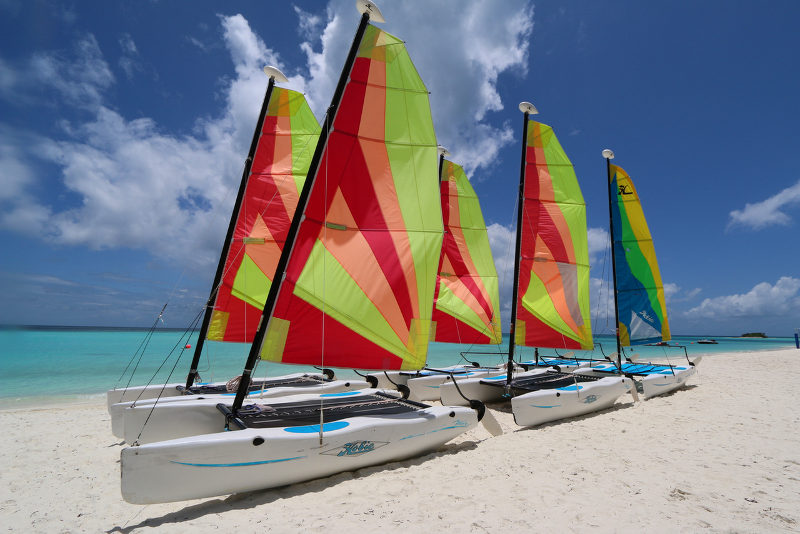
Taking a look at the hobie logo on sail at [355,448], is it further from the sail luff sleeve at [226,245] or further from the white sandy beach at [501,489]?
the sail luff sleeve at [226,245]

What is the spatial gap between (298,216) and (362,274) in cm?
117

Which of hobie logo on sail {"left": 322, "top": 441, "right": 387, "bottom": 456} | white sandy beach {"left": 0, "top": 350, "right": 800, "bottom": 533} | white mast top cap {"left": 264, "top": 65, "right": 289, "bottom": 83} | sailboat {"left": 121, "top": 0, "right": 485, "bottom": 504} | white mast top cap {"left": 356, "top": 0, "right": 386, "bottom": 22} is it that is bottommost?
white sandy beach {"left": 0, "top": 350, "right": 800, "bottom": 533}

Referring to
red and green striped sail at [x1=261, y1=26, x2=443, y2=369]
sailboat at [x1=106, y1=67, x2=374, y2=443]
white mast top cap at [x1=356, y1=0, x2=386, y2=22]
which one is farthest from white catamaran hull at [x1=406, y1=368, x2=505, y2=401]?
white mast top cap at [x1=356, y1=0, x2=386, y2=22]

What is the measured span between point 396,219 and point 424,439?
3010mm

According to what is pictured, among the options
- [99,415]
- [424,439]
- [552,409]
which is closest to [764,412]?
[552,409]

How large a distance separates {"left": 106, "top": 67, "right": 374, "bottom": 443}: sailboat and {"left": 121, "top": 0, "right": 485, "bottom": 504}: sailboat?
8.36ft

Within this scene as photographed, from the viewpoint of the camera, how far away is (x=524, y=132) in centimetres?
881

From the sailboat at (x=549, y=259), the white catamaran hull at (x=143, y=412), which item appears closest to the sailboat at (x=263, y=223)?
the white catamaran hull at (x=143, y=412)

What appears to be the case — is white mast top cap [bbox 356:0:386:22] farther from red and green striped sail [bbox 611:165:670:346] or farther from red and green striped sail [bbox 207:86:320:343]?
red and green striped sail [bbox 611:165:670:346]

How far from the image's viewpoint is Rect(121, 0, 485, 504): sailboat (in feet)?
15.1

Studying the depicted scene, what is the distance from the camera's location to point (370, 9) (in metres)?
5.23

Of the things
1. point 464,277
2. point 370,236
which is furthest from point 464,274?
point 370,236

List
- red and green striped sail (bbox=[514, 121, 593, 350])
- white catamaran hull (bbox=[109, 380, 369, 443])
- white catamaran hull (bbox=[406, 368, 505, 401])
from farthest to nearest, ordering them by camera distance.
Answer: red and green striped sail (bbox=[514, 121, 593, 350]) → white catamaran hull (bbox=[406, 368, 505, 401]) → white catamaran hull (bbox=[109, 380, 369, 443])

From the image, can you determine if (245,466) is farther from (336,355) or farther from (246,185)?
(246,185)
